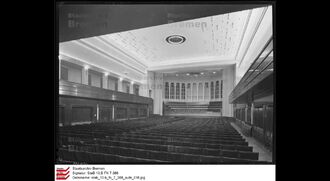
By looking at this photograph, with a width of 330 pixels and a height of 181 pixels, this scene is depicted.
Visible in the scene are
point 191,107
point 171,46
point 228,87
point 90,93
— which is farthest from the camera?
point 191,107

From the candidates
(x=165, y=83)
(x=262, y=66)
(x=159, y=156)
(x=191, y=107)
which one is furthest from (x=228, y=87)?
(x=159, y=156)

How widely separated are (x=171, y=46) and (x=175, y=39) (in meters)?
0.85

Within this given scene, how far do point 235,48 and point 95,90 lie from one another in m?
6.74

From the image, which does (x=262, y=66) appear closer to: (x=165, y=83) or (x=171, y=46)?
(x=171, y=46)

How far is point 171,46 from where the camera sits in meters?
8.11

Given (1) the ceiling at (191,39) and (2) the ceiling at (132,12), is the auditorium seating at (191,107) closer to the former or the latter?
(1) the ceiling at (191,39)

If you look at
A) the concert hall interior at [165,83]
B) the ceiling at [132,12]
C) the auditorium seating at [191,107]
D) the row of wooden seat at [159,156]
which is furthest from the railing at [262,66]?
the auditorium seating at [191,107]

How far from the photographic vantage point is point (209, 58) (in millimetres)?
9680

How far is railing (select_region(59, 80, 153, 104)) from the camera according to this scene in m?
4.99

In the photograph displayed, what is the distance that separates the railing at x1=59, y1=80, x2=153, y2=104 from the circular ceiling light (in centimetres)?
334

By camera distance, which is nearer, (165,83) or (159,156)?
(159,156)

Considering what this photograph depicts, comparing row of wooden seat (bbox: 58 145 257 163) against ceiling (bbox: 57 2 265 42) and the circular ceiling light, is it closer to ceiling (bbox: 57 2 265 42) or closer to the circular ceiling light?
ceiling (bbox: 57 2 265 42)
